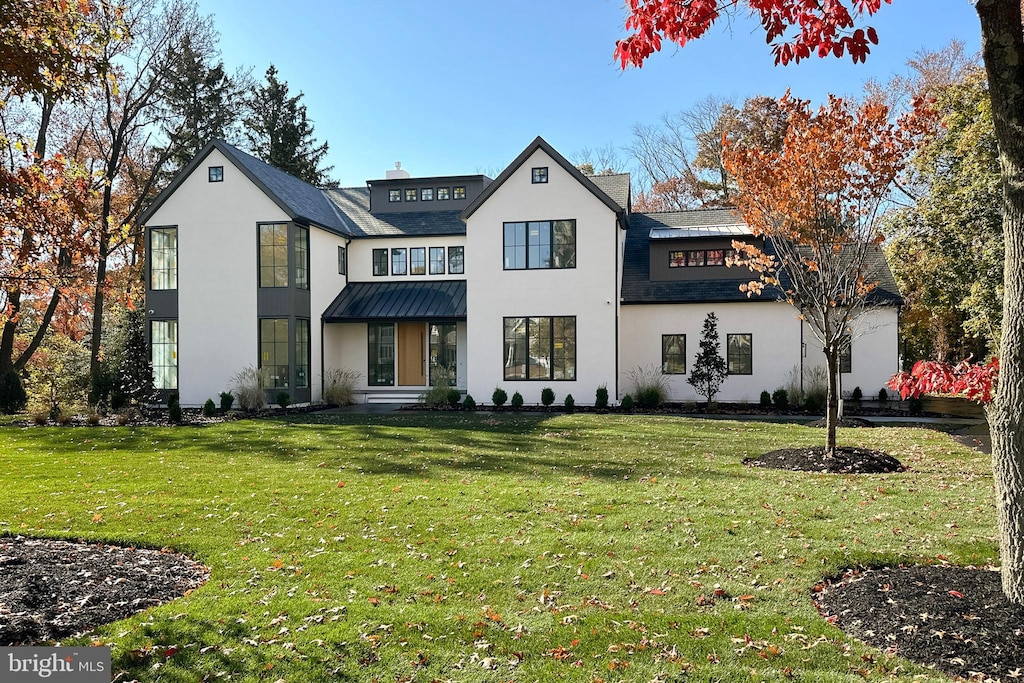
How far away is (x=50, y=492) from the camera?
30.6 feet

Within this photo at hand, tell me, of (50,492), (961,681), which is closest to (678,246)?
(50,492)

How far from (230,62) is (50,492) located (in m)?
28.6

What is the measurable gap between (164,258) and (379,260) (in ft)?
23.0

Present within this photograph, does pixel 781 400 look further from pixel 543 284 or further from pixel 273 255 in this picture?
pixel 273 255

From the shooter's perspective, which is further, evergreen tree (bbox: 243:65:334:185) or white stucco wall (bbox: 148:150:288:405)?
evergreen tree (bbox: 243:65:334:185)

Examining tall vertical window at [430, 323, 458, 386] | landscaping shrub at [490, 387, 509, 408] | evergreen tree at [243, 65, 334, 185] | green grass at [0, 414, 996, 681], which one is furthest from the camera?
evergreen tree at [243, 65, 334, 185]

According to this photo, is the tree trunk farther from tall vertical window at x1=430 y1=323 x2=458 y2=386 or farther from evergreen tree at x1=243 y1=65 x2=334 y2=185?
evergreen tree at x1=243 y1=65 x2=334 y2=185

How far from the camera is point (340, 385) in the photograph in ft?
79.6

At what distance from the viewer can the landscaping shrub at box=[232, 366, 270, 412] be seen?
21406 millimetres

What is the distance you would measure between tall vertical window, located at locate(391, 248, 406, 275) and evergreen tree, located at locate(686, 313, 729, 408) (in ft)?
35.4

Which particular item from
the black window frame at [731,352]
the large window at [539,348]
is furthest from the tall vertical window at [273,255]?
the black window frame at [731,352]

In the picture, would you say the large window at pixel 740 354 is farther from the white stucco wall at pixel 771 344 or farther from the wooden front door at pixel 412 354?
the wooden front door at pixel 412 354

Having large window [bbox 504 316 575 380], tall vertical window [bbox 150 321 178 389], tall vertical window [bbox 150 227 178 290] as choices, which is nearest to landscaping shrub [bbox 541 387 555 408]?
large window [bbox 504 316 575 380]

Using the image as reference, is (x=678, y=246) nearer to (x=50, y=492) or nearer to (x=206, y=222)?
(x=206, y=222)
